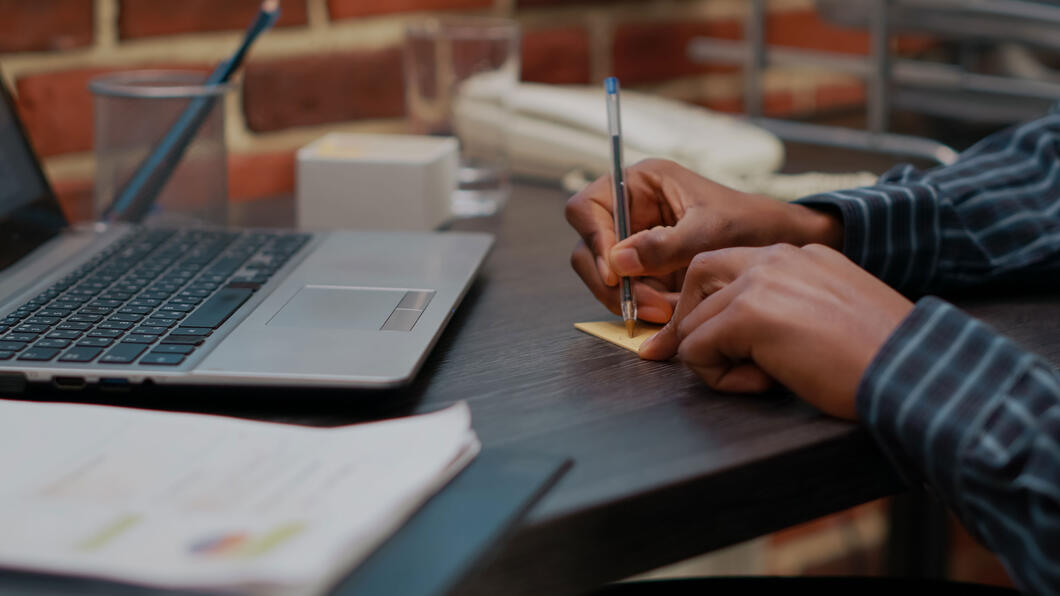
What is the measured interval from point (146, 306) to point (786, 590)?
1.46ft

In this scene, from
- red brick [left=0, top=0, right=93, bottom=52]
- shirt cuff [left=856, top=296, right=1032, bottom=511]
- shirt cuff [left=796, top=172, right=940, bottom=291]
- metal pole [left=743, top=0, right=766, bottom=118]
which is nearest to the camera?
shirt cuff [left=856, top=296, right=1032, bottom=511]

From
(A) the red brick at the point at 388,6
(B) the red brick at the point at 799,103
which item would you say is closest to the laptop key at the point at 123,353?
(A) the red brick at the point at 388,6

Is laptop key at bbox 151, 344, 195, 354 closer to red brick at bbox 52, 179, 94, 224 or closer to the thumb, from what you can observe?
the thumb

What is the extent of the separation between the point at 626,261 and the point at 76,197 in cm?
65

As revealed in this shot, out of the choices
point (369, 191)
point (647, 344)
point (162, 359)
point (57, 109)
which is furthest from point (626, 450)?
point (57, 109)

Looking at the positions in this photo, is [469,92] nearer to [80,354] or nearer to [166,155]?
[166,155]

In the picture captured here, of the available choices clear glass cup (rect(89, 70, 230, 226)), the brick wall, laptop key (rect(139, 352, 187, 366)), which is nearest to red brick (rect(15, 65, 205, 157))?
the brick wall

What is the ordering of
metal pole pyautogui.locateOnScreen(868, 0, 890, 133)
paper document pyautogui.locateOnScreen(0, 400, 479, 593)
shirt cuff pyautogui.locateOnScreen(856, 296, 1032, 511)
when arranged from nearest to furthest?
1. paper document pyautogui.locateOnScreen(0, 400, 479, 593)
2. shirt cuff pyautogui.locateOnScreen(856, 296, 1032, 511)
3. metal pole pyautogui.locateOnScreen(868, 0, 890, 133)

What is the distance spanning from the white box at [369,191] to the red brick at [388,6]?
298 mm

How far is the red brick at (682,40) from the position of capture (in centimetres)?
138

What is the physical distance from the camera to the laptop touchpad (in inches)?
23.9

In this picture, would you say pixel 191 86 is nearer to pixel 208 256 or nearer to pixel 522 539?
pixel 208 256

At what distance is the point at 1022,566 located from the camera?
1.49 feet

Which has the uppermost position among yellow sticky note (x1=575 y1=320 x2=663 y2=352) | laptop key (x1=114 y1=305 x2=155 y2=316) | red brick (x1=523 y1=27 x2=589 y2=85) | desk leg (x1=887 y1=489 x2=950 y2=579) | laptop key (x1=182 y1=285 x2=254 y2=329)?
red brick (x1=523 y1=27 x2=589 y2=85)
